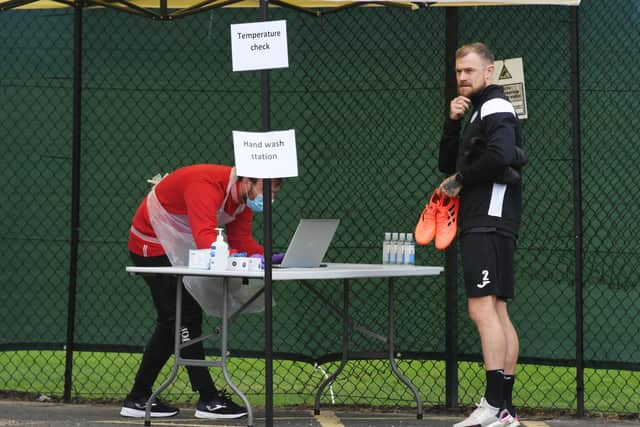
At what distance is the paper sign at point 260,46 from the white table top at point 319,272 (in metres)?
1.18

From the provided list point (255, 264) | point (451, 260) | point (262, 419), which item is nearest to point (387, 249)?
point (451, 260)

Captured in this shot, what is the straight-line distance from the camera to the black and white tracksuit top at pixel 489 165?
21.9 feet

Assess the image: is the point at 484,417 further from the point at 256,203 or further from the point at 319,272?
the point at 256,203

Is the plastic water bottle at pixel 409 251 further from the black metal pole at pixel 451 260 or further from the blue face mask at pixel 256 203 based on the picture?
the blue face mask at pixel 256 203

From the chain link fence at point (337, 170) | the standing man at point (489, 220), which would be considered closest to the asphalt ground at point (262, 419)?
the chain link fence at point (337, 170)

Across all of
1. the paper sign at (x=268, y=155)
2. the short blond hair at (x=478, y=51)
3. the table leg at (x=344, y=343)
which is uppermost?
the short blond hair at (x=478, y=51)

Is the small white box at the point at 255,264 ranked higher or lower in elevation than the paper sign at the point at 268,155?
lower

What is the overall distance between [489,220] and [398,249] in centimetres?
99

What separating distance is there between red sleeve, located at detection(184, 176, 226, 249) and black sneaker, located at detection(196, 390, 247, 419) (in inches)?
45.9

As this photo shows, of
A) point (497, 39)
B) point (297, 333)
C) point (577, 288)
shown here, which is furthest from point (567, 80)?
point (297, 333)

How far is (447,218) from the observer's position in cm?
708

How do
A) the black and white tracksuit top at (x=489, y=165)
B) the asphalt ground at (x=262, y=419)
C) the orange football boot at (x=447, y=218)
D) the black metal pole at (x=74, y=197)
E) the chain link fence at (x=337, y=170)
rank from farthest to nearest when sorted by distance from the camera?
the black metal pole at (x=74, y=197) → the chain link fence at (x=337, y=170) → the asphalt ground at (x=262, y=419) → the orange football boot at (x=447, y=218) → the black and white tracksuit top at (x=489, y=165)

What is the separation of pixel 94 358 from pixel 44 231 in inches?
56.7

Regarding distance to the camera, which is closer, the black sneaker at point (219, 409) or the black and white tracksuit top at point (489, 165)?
the black and white tracksuit top at point (489, 165)
